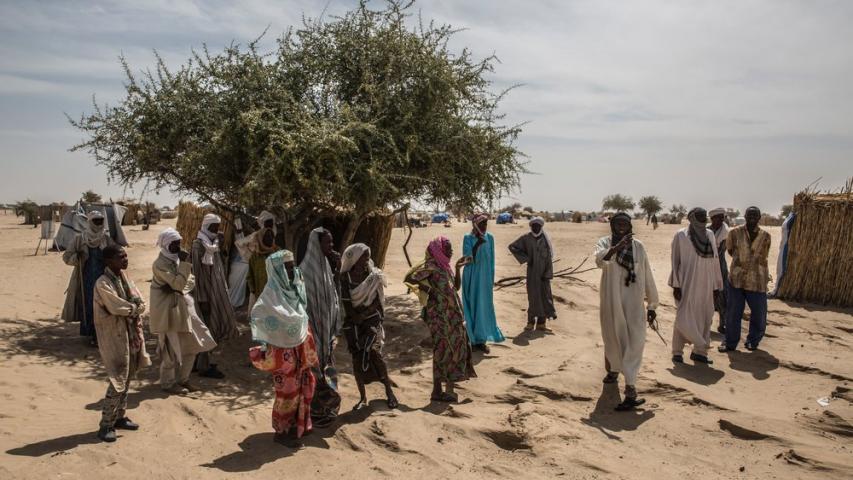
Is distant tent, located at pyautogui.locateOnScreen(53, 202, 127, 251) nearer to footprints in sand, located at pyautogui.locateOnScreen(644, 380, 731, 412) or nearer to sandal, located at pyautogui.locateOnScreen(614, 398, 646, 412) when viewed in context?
sandal, located at pyautogui.locateOnScreen(614, 398, 646, 412)

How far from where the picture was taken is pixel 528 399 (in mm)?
6570

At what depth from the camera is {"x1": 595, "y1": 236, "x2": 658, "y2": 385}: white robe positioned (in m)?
6.28

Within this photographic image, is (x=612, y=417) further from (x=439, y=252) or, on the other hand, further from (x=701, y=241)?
(x=701, y=241)

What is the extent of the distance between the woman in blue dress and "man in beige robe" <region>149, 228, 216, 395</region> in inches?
138

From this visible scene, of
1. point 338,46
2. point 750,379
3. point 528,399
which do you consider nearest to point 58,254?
point 338,46

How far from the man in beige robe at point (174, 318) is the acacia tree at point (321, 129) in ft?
4.92

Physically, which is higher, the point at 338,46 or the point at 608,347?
the point at 338,46

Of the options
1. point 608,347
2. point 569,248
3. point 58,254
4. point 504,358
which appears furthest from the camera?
point 569,248

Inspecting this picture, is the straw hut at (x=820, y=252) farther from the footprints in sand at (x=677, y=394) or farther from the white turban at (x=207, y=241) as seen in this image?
the white turban at (x=207, y=241)

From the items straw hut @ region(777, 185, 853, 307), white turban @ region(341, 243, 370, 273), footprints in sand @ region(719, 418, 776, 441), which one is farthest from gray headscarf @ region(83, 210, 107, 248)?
straw hut @ region(777, 185, 853, 307)

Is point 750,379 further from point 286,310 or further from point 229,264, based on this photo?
point 229,264

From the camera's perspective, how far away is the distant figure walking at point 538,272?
9.63 m

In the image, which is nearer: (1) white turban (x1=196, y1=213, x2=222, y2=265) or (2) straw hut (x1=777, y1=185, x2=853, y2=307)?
(1) white turban (x1=196, y1=213, x2=222, y2=265)

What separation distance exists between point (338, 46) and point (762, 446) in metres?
7.49
